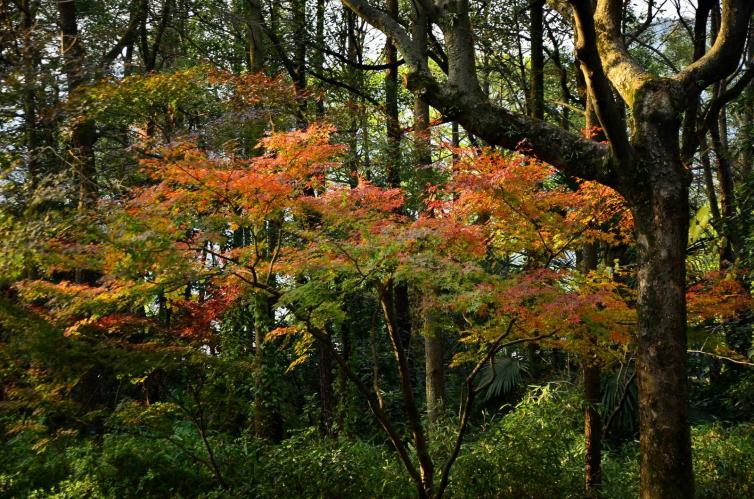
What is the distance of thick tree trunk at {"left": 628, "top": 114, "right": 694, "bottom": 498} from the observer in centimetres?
428

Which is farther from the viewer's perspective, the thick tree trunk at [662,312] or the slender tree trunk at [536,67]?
the slender tree trunk at [536,67]

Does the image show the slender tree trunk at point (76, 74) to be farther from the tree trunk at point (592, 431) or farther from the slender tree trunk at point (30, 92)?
the tree trunk at point (592, 431)

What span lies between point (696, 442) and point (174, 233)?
6.15 metres

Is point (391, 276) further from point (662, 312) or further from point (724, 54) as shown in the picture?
point (724, 54)

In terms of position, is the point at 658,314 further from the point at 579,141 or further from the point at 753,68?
the point at 753,68

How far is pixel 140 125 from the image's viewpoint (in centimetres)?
1061

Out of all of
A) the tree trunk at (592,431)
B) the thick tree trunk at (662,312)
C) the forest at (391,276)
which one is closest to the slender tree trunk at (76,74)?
the forest at (391,276)

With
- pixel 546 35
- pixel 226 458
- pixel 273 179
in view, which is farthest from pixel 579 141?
pixel 546 35

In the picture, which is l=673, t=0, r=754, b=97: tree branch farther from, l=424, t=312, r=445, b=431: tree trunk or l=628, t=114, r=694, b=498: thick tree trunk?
l=424, t=312, r=445, b=431: tree trunk

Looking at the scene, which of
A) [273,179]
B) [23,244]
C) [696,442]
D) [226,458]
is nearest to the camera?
[23,244]

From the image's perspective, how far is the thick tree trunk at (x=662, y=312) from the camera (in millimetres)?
4277

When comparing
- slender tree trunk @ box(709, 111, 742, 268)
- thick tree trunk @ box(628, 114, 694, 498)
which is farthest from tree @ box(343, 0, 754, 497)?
slender tree trunk @ box(709, 111, 742, 268)

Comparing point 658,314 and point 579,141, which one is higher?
point 579,141

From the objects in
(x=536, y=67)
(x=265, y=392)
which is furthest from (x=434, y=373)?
(x=536, y=67)
